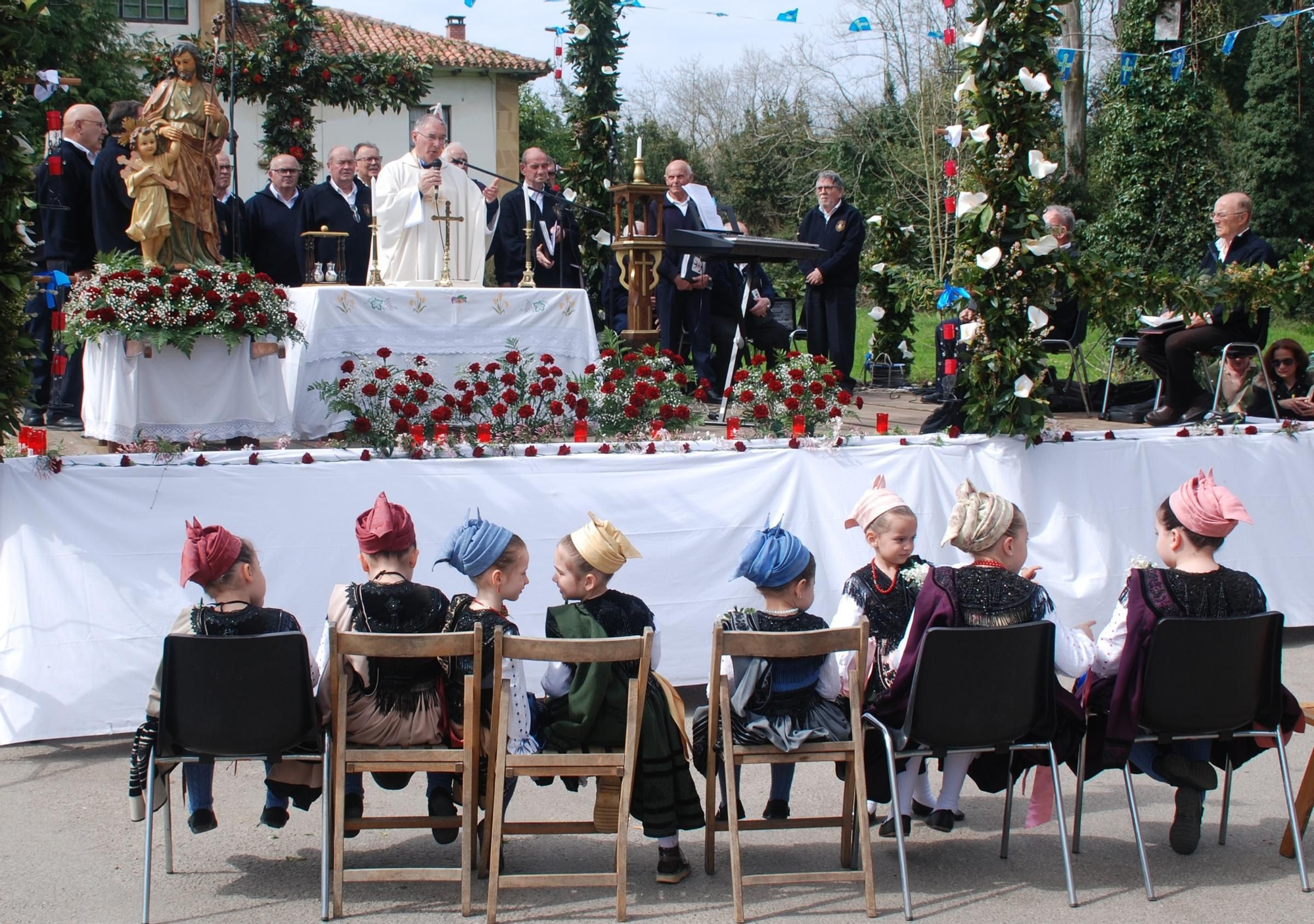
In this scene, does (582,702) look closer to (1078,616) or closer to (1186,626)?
(1186,626)

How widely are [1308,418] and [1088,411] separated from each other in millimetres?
2415

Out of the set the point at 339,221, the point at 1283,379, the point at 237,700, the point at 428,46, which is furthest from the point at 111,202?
the point at 428,46

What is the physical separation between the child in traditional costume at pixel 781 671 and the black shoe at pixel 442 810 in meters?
0.84

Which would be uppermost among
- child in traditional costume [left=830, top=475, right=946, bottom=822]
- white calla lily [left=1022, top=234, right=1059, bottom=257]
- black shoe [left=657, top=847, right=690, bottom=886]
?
white calla lily [left=1022, top=234, right=1059, bottom=257]

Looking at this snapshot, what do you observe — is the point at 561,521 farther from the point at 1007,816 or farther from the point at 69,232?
the point at 69,232

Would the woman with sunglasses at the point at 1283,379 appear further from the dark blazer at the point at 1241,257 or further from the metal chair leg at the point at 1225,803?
the metal chair leg at the point at 1225,803

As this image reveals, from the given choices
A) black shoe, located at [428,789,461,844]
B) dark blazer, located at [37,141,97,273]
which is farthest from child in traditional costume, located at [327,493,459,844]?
dark blazer, located at [37,141,97,273]

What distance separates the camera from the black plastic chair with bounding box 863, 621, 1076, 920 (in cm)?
399

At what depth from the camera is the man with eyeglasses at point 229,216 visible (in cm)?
1038

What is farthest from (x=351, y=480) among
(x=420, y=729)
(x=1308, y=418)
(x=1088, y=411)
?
(x=1088, y=411)

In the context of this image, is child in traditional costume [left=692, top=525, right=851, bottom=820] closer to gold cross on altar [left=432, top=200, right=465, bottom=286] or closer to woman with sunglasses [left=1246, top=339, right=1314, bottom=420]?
woman with sunglasses [left=1246, top=339, right=1314, bottom=420]

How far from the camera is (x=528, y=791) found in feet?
16.6

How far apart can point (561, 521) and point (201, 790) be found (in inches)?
82.3

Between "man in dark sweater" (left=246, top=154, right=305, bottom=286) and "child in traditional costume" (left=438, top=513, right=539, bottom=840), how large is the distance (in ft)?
23.6
